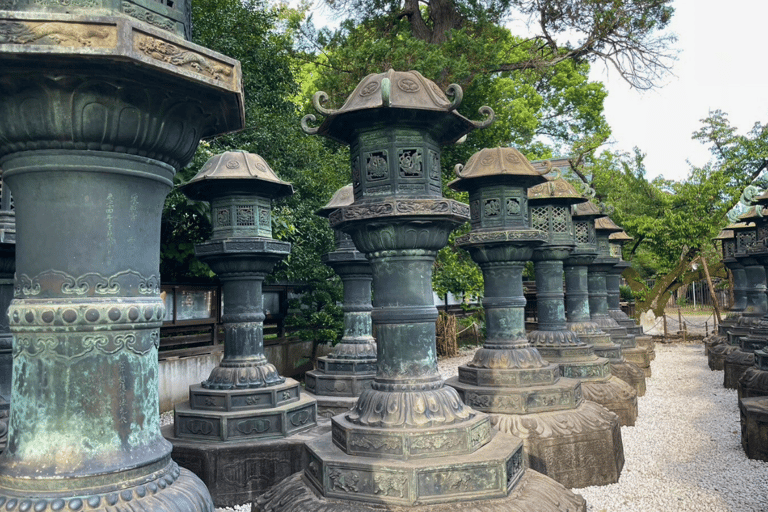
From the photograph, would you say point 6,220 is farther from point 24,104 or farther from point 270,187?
point 24,104

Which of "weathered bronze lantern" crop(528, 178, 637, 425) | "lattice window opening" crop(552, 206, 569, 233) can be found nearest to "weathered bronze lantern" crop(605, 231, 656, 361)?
"weathered bronze lantern" crop(528, 178, 637, 425)

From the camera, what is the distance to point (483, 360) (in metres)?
5.91

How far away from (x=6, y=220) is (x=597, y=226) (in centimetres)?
943

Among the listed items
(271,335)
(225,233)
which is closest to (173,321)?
(271,335)

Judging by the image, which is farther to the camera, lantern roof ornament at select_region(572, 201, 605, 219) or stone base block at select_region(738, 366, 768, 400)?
lantern roof ornament at select_region(572, 201, 605, 219)

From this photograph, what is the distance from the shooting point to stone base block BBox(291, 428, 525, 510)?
10.6 feet

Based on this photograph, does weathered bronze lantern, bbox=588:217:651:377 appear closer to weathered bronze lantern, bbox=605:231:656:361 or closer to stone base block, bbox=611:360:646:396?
weathered bronze lantern, bbox=605:231:656:361

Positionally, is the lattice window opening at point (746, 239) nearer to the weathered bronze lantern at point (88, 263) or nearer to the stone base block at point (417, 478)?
the stone base block at point (417, 478)

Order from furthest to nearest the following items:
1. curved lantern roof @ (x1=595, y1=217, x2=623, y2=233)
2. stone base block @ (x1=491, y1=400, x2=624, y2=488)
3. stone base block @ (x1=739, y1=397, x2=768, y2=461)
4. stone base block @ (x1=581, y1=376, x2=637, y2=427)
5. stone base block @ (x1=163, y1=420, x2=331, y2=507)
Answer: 1. curved lantern roof @ (x1=595, y1=217, x2=623, y2=233)
2. stone base block @ (x1=581, y1=376, x2=637, y2=427)
3. stone base block @ (x1=739, y1=397, x2=768, y2=461)
4. stone base block @ (x1=491, y1=400, x2=624, y2=488)
5. stone base block @ (x1=163, y1=420, x2=331, y2=507)

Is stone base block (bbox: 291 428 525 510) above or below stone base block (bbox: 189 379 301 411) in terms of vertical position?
below

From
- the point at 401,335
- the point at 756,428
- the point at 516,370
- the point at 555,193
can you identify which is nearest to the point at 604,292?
the point at 555,193

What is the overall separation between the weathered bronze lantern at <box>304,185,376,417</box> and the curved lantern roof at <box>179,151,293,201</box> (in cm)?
133

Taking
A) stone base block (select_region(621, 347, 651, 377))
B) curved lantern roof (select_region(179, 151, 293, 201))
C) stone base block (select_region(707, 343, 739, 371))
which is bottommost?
stone base block (select_region(707, 343, 739, 371))

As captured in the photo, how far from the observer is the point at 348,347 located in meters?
7.29
